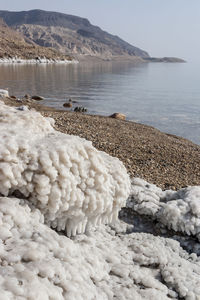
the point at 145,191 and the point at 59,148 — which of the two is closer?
the point at 59,148

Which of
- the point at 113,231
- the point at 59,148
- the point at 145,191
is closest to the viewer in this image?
the point at 59,148

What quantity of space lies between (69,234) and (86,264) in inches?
19.3

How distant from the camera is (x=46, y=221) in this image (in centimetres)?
265

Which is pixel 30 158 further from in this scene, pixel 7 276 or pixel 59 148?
pixel 7 276

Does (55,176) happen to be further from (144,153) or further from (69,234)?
(144,153)

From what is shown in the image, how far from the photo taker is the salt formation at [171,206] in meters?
3.75

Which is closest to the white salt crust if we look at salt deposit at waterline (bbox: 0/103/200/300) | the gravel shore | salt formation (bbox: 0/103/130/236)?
salt deposit at waterline (bbox: 0/103/200/300)

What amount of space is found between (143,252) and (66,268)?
128 centimetres

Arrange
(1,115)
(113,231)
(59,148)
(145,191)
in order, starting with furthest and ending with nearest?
(145,191) → (113,231) → (1,115) → (59,148)

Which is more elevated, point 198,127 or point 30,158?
point 30,158

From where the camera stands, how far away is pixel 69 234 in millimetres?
2826

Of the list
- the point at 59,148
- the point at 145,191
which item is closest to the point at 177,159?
the point at 145,191

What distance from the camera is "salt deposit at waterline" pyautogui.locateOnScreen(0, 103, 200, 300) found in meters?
1.98

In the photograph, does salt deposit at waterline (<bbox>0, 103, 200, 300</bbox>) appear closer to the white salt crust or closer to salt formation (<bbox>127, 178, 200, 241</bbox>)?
the white salt crust
